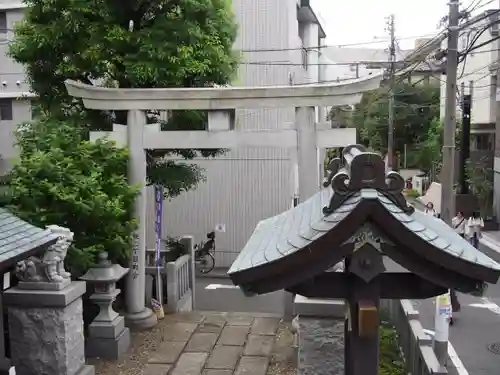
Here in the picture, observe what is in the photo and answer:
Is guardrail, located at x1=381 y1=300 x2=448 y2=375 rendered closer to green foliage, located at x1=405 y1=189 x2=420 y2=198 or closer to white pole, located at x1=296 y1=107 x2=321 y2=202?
white pole, located at x1=296 y1=107 x2=321 y2=202

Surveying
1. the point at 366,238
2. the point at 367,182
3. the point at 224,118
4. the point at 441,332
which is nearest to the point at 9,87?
the point at 224,118

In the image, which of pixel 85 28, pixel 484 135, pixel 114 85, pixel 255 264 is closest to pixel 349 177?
pixel 255 264

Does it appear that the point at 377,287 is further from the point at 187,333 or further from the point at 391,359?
the point at 187,333

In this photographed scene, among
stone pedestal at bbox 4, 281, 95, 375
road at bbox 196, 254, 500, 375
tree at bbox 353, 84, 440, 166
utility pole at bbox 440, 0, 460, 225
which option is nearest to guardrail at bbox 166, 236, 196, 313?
road at bbox 196, 254, 500, 375

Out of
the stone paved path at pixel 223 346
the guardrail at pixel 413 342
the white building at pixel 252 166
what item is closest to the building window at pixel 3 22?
the white building at pixel 252 166

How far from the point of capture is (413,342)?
734cm

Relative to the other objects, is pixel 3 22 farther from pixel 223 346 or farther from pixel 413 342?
pixel 413 342

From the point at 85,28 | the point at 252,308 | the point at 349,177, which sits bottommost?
the point at 252,308

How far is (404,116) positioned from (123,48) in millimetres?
33674

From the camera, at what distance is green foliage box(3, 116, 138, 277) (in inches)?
315

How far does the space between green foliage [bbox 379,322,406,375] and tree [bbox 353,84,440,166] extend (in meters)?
32.4

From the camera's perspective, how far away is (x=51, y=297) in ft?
23.4

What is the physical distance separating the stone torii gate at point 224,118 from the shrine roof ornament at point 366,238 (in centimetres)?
596

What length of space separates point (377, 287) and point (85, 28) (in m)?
8.00
